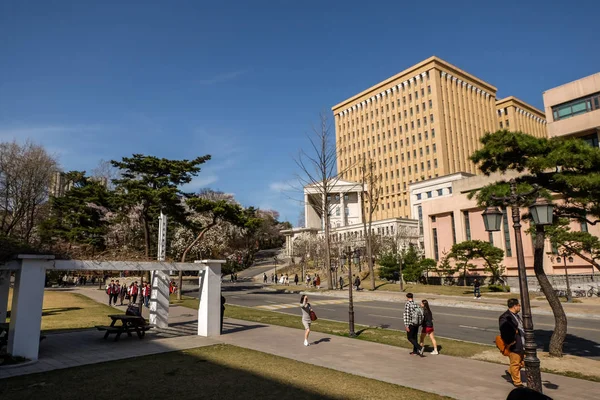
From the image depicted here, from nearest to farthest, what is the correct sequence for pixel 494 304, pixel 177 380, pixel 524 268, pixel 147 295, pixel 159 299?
pixel 524 268 < pixel 177 380 < pixel 159 299 < pixel 147 295 < pixel 494 304

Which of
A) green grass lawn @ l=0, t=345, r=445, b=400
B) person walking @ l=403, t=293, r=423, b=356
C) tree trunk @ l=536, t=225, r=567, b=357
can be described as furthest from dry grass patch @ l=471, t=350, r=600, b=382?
green grass lawn @ l=0, t=345, r=445, b=400

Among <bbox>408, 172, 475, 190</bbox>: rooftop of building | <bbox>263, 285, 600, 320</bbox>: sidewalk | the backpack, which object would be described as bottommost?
<bbox>263, 285, 600, 320</bbox>: sidewalk

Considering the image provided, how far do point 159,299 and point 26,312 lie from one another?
19.7 feet

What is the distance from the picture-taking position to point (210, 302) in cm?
1366

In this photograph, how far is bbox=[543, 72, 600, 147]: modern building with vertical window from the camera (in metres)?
37.8

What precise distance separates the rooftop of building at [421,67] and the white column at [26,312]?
87.6 metres

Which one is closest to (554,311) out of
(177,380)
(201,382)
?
(201,382)

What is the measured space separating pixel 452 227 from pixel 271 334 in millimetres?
39495

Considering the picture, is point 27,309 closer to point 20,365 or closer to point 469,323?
point 20,365

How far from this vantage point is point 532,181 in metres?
12.2

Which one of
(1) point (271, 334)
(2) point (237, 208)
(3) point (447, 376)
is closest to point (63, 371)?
(1) point (271, 334)

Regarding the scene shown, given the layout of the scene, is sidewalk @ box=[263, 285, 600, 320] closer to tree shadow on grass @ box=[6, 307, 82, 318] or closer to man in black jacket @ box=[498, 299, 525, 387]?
man in black jacket @ box=[498, 299, 525, 387]

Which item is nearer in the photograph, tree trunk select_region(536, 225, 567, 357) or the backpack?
the backpack

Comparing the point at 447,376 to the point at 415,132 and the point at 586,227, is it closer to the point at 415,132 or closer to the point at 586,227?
the point at 586,227
